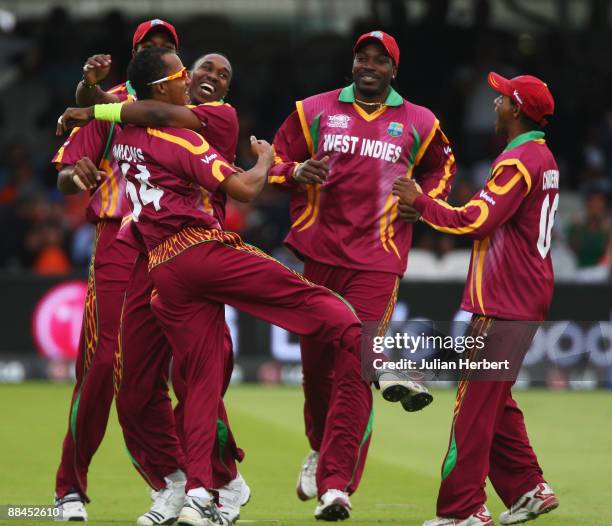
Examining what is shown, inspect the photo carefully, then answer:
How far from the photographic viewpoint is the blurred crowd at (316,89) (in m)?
18.1

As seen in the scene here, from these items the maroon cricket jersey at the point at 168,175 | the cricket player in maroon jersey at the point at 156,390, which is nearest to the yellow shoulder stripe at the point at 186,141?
the maroon cricket jersey at the point at 168,175

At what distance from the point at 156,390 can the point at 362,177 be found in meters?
1.87

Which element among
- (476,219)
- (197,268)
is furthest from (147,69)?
(476,219)

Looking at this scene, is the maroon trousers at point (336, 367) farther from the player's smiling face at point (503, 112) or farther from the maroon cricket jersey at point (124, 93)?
the maroon cricket jersey at point (124, 93)

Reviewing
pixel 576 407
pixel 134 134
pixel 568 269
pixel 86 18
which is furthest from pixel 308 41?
pixel 134 134

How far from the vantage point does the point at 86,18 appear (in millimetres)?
23078

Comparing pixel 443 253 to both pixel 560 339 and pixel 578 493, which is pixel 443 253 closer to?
pixel 560 339

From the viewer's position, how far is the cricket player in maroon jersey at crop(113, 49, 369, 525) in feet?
23.9

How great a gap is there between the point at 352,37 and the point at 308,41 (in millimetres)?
1305

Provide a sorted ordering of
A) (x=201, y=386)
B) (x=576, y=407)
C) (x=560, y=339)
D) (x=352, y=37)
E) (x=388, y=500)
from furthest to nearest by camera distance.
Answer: (x=352, y=37), (x=576, y=407), (x=560, y=339), (x=388, y=500), (x=201, y=386)

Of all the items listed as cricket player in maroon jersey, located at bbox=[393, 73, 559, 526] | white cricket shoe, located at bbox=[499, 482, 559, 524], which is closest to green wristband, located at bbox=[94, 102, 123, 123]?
cricket player in maroon jersey, located at bbox=[393, 73, 559, 526]

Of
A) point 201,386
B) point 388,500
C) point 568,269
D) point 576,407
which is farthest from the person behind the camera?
point 568,269

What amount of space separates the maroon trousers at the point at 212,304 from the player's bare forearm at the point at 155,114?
566 mm

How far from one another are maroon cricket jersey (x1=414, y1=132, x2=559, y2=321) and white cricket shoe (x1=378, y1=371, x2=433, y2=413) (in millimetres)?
760
